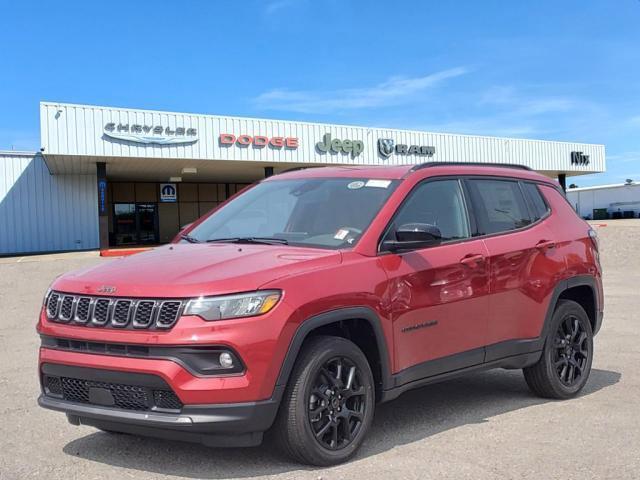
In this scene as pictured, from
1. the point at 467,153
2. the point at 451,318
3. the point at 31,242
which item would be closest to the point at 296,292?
the point at 451,318

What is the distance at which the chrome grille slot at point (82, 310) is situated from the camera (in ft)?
13.3

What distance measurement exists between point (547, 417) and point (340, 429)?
1.96 metres

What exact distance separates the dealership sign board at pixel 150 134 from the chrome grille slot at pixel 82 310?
2466cm

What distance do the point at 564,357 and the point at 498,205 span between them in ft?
4.76

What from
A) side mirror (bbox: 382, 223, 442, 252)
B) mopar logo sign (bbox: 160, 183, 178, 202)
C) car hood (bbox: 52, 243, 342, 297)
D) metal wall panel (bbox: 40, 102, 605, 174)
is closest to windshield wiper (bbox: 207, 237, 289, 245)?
car hood (bbox: 52, 243, 342, 297)

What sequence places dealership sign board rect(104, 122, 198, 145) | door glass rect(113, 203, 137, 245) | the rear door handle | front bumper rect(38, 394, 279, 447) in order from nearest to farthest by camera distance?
1. front bumper rect(38, 394, 279, 447)
2. the rear door handle
3. dealership sign board rect(104, 122, 198, 145)
4. door glass rect(113, 203, 137, 245)

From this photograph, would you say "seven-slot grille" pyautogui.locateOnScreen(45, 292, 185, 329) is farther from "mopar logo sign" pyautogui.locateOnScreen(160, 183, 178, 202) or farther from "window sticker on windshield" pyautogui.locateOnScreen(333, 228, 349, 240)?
"mopar logo sign" pyautogui.locateOnScreen(160, 183, 178, 202)

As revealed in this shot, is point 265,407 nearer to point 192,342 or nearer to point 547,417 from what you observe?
point 192,342

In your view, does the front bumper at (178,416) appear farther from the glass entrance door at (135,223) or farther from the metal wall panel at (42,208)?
the glass entrance door at (135,223)

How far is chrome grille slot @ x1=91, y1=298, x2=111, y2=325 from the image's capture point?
3959 mm

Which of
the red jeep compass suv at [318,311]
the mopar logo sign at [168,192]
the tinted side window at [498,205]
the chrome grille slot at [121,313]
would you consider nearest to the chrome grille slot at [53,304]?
the red jeep compass suv at [318,311]

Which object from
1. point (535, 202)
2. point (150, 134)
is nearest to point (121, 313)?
point (535, 202)

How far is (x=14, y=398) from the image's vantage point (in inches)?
248

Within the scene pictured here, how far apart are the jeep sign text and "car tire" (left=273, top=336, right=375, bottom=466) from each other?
30.1 metres
